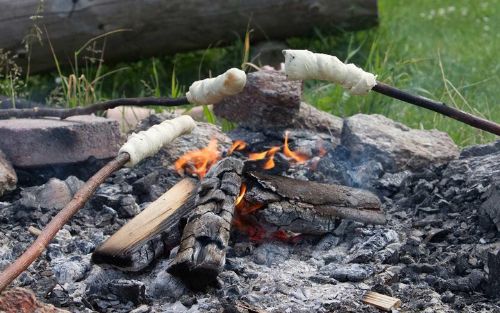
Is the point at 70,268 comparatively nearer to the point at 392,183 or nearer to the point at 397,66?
the point at 392,183

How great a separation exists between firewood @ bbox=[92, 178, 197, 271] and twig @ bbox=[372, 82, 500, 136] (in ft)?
2.67

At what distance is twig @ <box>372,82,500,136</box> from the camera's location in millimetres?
3082

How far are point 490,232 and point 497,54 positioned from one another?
4.10 meters

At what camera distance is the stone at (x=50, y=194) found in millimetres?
3523

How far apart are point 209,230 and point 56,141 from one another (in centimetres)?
109

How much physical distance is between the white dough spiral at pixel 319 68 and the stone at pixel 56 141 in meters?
1.17

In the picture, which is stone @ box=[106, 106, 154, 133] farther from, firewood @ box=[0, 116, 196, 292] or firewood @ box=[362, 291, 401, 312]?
firewood @ box=[362, 291, 401, 312]

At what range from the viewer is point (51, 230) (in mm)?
2631

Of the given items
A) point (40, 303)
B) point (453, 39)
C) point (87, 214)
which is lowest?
point (453, 39)

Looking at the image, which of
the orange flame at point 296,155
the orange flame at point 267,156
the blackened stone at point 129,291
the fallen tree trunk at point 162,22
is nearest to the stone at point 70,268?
the blackened stone at point 129,291

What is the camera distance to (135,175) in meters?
3.84

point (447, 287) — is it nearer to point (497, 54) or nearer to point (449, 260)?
point (449, 260)

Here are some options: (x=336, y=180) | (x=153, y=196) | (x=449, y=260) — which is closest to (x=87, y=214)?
(x=153, y=196)

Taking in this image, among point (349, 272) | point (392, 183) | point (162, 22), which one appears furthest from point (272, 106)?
point (162, 22)
